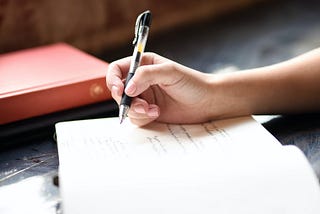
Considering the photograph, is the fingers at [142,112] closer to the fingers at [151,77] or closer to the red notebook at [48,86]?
the fingers at [151,77]

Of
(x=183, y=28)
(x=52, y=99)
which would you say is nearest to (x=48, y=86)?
(x=52, y=99)

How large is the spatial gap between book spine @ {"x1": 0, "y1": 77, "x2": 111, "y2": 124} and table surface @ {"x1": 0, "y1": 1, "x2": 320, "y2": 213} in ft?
0.16

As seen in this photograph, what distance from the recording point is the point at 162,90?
34.8 inches

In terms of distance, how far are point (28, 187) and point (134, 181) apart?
18 cm

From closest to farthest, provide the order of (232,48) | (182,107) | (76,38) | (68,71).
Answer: (182,107) < (68,71) < (232,48) < (76,38)

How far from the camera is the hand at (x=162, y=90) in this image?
82cm

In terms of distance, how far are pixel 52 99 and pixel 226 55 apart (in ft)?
1.73

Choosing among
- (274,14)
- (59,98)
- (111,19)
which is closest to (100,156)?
(59,98)

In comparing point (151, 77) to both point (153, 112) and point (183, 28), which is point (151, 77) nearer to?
point (153, 112)

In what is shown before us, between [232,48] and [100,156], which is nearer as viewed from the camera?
[100,156]

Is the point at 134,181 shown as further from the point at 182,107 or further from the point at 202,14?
the point at 202,14

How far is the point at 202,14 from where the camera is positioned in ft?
5.62

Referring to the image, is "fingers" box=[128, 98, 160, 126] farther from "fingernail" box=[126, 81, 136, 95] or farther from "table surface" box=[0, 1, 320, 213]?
"table surface" box=[0, 1, 320, 213]

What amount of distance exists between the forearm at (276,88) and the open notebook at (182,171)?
0.21 feet
